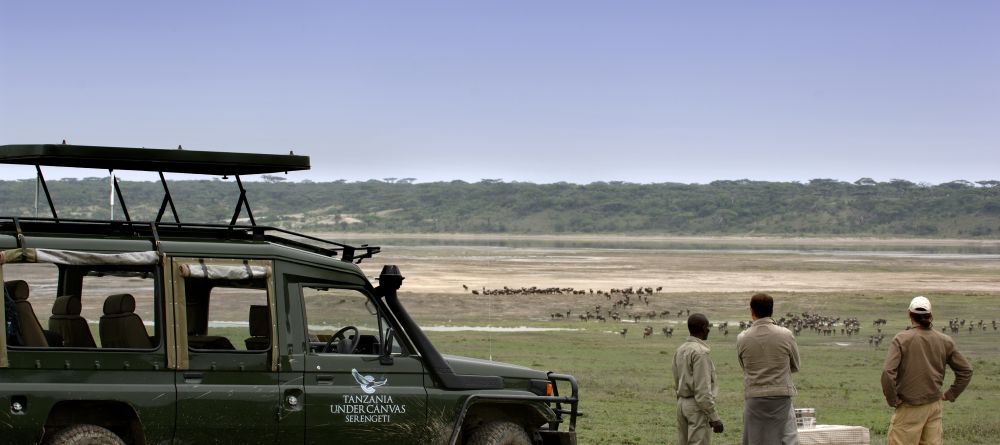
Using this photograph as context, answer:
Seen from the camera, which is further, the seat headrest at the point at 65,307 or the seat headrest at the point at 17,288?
the seat headrest at the point at 65,307

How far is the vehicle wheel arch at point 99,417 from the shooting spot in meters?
8.43

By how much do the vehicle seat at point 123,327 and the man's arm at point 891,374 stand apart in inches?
211

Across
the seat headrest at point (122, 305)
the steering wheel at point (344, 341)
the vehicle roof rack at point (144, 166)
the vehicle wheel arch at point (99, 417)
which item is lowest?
the vehicle wheel arch at point (99, 417)

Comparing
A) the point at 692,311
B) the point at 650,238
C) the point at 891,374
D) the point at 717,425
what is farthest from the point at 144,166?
the point at 650,238

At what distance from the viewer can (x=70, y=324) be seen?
29.0 ft

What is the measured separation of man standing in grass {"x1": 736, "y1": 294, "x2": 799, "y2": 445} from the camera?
388 inches

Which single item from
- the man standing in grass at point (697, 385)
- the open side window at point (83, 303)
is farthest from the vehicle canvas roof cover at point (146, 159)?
the man standing in grass at point (697, 385)

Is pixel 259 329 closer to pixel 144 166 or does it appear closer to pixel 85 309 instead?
pixel 85 309

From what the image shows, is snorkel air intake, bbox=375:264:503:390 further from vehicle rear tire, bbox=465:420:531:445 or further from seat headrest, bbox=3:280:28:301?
seat headrest, bbox=3:280:28:301

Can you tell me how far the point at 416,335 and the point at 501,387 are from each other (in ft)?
2.69

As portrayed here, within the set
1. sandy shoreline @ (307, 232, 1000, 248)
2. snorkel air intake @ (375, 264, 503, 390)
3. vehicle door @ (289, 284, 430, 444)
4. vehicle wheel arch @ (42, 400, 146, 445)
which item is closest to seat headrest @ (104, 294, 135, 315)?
vehicle wheel arch @ (42, 400, 146, 445)

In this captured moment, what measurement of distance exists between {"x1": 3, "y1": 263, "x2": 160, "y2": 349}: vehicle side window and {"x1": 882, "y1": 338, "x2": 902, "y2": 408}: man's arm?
5313 millimetres

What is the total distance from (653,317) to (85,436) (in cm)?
3722

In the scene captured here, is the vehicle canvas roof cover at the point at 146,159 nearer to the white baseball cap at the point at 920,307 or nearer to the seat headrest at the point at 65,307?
the seat headrest at the point at 65,307
